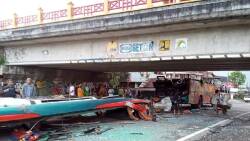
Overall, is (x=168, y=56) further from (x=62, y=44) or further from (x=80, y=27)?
(x=62, y=44)

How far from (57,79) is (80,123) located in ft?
53.5

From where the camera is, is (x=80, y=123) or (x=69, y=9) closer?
(x=80, y=123)

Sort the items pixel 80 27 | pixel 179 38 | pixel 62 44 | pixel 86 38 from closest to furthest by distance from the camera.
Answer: pixel 179 38
pixel 80 27
pixel 86 38
pixel 62 44

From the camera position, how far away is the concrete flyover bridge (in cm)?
1536

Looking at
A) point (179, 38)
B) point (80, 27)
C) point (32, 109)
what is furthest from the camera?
point (80, 27)

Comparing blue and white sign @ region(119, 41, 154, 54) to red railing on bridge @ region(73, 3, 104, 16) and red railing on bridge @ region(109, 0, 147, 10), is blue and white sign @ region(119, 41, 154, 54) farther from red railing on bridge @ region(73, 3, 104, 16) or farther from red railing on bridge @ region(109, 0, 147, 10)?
red railing on bridge @ region(73, 3, 104, 16)

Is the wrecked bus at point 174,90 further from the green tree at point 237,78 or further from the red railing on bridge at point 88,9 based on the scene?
the green tree at point 237,78

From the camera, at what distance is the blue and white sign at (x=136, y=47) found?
61.1 ft

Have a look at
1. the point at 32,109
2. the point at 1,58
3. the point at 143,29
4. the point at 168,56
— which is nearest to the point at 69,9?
the point at 143,29

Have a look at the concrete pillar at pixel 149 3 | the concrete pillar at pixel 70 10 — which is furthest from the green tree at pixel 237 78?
the concrete pillar at pixel 149 3

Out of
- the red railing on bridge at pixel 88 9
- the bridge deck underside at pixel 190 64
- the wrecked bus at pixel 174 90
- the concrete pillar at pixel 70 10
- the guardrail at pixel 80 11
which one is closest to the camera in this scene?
the guardrail at pixel 80 11

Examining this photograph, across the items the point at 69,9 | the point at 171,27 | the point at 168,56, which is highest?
the point at 69,9

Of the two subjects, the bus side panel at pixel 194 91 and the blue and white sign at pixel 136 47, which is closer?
the blue and white sign at pixel 136 47

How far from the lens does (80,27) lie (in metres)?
20.0
